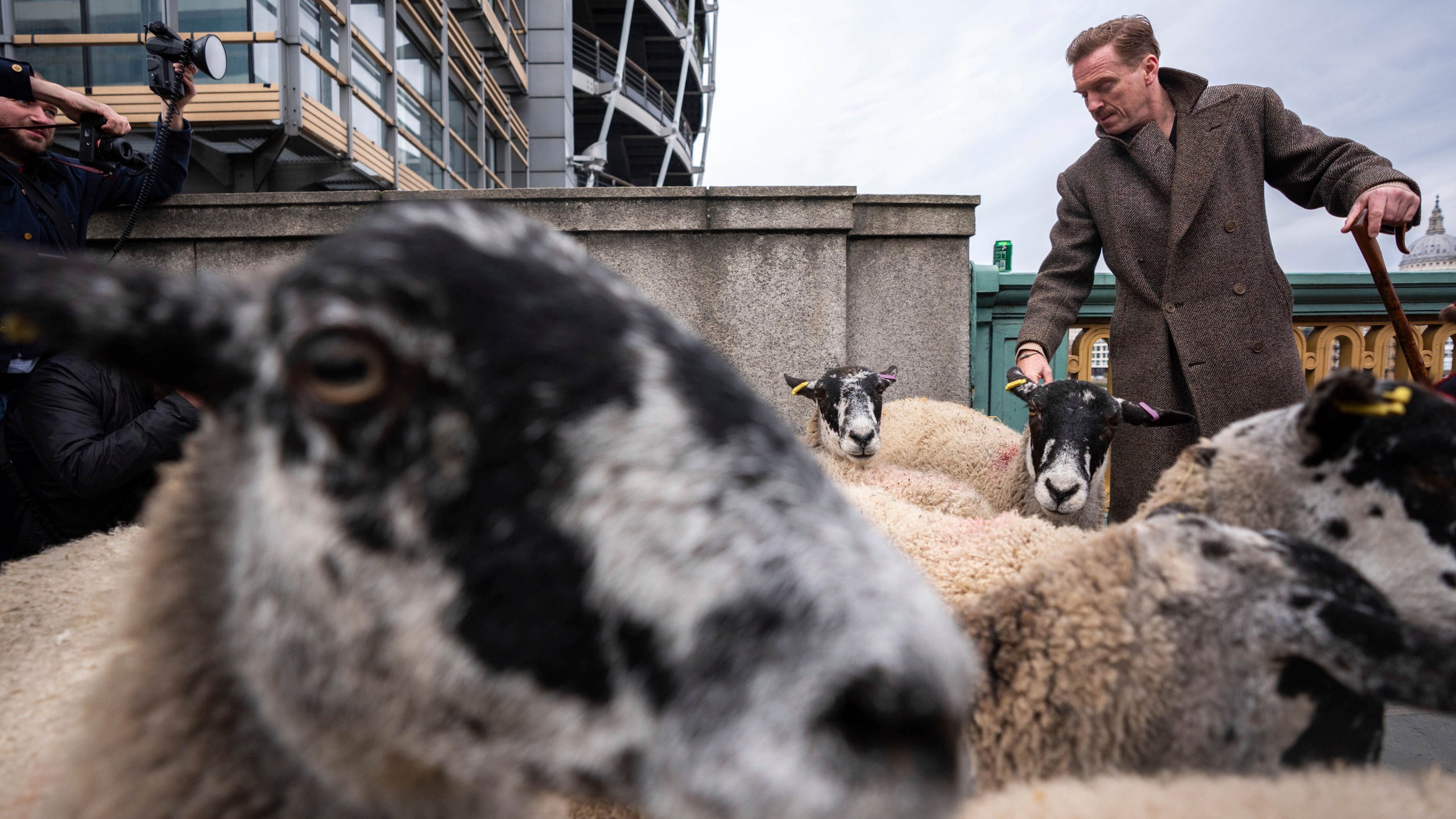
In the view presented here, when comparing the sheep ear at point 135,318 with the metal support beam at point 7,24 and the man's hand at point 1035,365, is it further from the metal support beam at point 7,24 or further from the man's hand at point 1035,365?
the metal support beam at point 7,24

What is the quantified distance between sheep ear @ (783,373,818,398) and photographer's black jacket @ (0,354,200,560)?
12.5 feet

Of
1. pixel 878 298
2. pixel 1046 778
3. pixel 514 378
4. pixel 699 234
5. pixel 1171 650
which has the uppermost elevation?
pixel 699 234

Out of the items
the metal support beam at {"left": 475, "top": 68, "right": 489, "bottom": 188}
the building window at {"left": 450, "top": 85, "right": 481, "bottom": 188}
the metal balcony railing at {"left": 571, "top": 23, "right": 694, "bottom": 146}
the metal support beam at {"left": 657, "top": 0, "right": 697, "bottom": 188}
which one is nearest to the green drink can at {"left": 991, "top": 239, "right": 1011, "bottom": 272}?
the building window at {"left": 450, "top": 85, "right": 481, "bottom": 188}

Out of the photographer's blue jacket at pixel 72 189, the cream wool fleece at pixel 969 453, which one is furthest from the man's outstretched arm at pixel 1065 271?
the photographer's blue jacket at pixel 72 189

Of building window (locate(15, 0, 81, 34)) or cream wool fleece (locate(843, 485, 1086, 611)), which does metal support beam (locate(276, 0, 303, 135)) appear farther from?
cream wool fleece (locate(843, 485, 1086, 611))

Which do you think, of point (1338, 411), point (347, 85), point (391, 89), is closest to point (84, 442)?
point (1338, 411)

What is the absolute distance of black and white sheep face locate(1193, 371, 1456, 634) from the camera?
59.3 inches

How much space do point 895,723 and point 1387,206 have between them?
2.79m

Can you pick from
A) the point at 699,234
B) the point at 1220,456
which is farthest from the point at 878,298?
the point at 1220,456

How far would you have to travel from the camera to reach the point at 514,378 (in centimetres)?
82

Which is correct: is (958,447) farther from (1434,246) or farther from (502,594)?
(1434,246)

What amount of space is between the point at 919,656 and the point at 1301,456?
5.33 feet

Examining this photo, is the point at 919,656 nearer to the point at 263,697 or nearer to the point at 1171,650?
the point at 263,697

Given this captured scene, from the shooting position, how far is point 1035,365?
301cm
